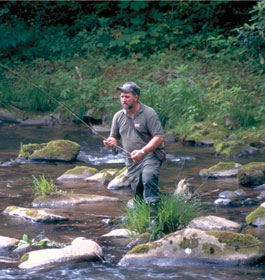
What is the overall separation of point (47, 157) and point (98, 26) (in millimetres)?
10557

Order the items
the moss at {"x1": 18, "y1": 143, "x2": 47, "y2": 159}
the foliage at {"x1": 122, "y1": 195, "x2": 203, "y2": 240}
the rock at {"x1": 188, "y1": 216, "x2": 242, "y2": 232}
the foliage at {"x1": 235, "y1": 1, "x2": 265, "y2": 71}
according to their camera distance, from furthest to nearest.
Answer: the foliage at {"x1": 235, "y1": 1, "x2": 265, "y2": 71}, the moss at {"x1": 18, "y1": 143, "x2": 47, "y2": 159}, the rock at {"x1": 188, "y1": 216, "x2": 242, "y2": 232}, the foliage at {"x1": 122, "y1": 195, "x2": 203, "y2": 240}

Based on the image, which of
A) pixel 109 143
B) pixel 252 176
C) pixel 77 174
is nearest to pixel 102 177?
pixel 77 174

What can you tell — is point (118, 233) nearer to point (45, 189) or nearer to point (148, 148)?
point (148, 148)

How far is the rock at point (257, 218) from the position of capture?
7.12 metres

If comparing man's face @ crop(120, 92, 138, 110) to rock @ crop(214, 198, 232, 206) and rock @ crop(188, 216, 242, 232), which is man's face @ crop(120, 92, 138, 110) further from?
rock @ crop(214, 198, 232, 206)

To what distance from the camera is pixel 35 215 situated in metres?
7.30

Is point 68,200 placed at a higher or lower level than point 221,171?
higher

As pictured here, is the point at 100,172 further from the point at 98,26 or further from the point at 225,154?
the point at 98,26

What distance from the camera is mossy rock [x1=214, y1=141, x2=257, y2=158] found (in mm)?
12227

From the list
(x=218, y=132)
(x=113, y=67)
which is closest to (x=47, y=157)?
(x=218, y=132)

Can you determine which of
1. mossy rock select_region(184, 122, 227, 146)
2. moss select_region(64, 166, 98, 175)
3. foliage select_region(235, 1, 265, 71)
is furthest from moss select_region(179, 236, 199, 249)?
foliage select_region(235, 1, 265, 71)

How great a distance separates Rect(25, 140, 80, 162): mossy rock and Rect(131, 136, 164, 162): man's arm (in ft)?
17.2

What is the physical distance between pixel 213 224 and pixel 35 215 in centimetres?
203

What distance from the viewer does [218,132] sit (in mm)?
13930
